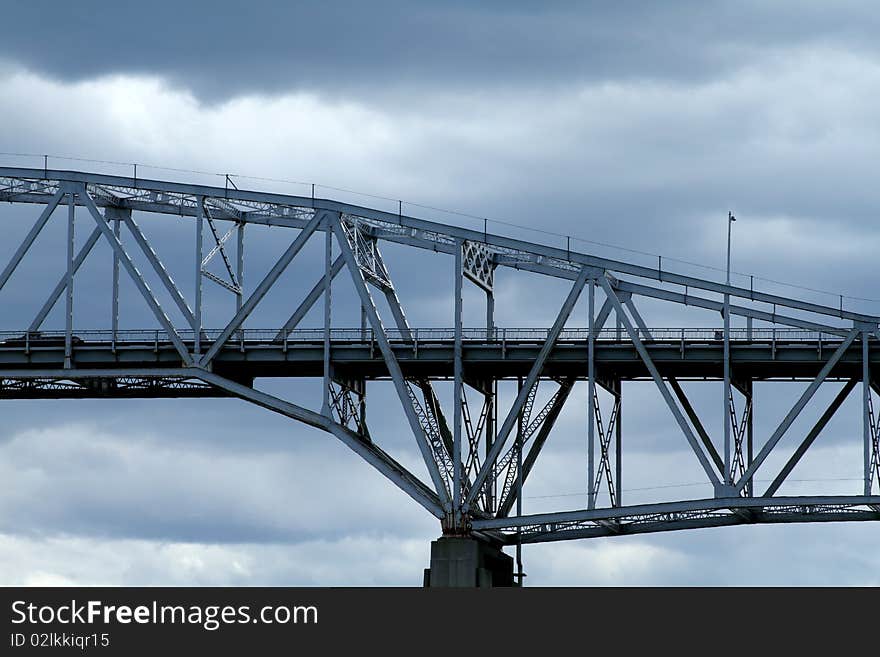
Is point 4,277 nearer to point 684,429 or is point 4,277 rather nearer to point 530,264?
point 530,264

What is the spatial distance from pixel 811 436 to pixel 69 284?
130 ft

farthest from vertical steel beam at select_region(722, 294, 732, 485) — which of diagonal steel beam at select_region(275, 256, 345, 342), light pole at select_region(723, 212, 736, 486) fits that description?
diagonal steel beam at select_region(275, 256, 345, 342)

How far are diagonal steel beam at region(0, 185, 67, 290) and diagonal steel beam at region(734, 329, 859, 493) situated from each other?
126ft

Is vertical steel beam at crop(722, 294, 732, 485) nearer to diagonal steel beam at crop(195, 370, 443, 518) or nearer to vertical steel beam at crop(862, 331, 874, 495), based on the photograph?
vertical steel beam at crop(862, 331, 874, 495)

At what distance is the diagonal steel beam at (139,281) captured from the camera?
148 meters

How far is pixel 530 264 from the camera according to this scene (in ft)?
482

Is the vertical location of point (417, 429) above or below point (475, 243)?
below

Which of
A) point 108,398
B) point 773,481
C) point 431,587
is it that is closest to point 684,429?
point 773,481

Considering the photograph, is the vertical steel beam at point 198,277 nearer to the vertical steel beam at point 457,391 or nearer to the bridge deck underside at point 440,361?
the bridge deck underside at point 440,361

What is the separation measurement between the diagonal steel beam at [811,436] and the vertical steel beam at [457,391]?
1566cm

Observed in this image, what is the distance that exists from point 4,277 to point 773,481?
137ft

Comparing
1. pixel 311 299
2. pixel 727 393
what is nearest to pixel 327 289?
pixel 311 299

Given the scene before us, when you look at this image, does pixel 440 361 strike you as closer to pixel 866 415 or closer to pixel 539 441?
pixel 539 441

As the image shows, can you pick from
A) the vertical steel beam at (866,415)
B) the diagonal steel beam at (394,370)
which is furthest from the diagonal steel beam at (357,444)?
the vertical steel beam at (866,415)
